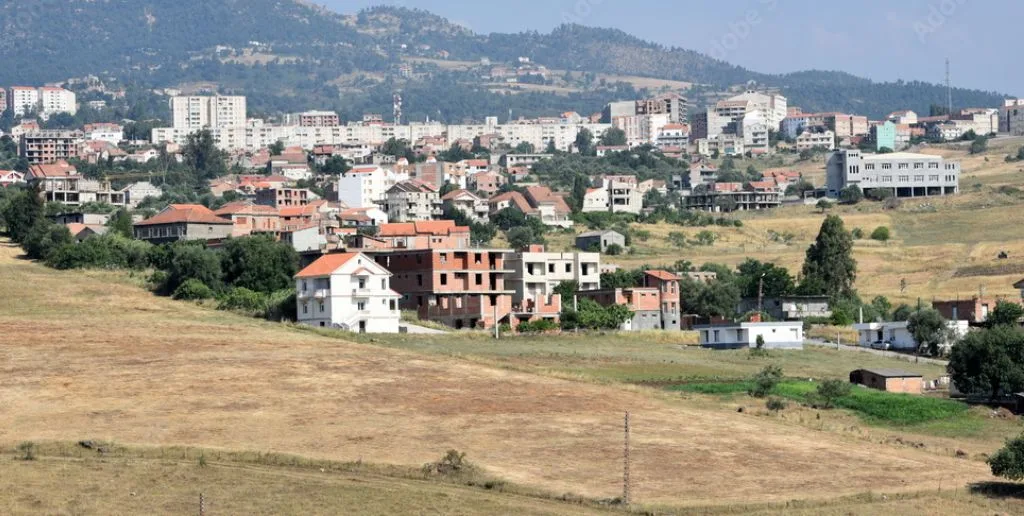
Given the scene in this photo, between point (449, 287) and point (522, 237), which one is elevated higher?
point (522, 237)

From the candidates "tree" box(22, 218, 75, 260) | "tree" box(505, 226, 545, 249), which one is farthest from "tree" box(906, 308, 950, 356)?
"tree" box(505, 226, 545, 249)

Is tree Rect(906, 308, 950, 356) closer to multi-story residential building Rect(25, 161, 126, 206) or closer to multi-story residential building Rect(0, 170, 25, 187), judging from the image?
multi-story residential building Rect(25, 161, 126, 206)

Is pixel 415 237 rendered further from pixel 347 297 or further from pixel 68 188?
pixel 68 188

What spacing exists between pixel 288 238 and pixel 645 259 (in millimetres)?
29536

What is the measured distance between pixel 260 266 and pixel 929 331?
33684mm

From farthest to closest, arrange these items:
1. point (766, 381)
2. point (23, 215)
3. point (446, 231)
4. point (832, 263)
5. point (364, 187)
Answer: point (364, 187) < point (832, 263) < point (446, 231) < point (23, 215) < point (766, 381)

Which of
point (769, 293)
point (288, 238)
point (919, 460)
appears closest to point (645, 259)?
point (769, 293)

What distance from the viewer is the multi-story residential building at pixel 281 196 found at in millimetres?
165875

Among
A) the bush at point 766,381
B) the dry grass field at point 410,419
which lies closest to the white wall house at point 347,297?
the dry grass field at point 410,419

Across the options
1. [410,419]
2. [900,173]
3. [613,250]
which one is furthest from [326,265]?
[900,173]

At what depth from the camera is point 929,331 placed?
90.8 meters

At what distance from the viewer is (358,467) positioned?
1891 inches

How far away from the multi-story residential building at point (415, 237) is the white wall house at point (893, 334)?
2498 cm

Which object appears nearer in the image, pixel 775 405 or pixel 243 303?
pixel 775 405
